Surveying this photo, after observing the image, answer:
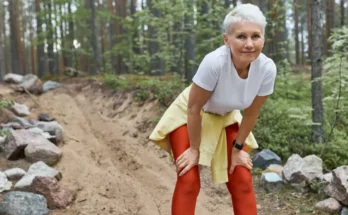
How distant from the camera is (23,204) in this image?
3799 millimetres

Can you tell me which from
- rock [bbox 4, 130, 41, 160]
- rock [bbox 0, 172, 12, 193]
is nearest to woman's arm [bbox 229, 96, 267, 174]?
rock [bbox 0, 172, 12, 193]

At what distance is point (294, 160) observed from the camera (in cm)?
456

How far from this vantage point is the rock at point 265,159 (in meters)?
5.26

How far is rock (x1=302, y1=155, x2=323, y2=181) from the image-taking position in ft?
14.4

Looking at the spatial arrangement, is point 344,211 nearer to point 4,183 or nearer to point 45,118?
point 4,183

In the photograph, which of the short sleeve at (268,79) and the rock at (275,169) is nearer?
the short sleeve at (268,79)

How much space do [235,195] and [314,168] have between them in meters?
2.20

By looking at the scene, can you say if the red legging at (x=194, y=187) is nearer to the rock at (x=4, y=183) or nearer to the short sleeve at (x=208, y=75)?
the short sleeve at (x=208, y=75)

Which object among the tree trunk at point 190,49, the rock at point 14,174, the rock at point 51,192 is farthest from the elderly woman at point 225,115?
the tree trunk at point 190,49

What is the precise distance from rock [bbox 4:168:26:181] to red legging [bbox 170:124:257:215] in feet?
9.74

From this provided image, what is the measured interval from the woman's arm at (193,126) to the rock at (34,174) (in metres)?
2.47

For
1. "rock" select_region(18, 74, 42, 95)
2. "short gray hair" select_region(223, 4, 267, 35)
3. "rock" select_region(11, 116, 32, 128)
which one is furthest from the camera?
"rock" select_region(18, 74, 42, 95)

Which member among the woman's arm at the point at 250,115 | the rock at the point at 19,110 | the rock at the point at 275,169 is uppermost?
the woman's arm at the point at 250,115

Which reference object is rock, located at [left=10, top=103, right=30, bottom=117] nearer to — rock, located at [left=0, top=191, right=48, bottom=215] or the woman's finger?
rock, located at [left=0, top=191, right=48, bottom=215]
